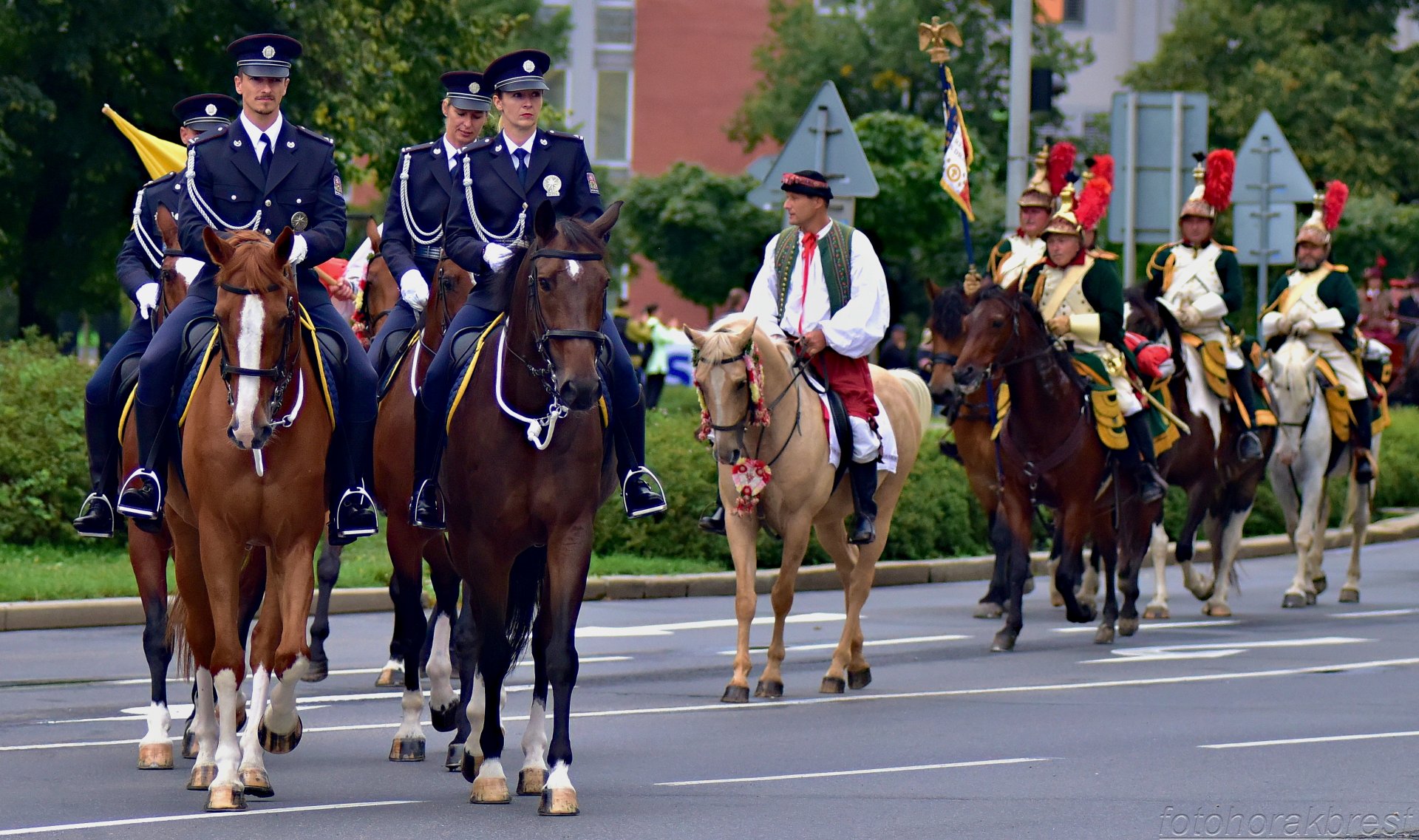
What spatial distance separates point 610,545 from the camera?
19.7 m

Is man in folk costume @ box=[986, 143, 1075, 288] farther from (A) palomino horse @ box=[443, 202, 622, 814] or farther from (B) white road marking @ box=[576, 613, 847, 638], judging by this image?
(A) palomino horse @ box=[443, 202, 622, 814]

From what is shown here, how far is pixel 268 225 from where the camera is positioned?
9.93 metres

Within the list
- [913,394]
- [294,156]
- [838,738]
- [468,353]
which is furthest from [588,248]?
[913,394]

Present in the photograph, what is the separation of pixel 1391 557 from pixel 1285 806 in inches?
607

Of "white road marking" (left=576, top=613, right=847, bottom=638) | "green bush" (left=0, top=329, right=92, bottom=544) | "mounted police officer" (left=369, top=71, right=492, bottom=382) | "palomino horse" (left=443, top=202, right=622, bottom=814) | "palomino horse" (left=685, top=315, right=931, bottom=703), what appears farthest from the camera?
"green bush" (left=0, top=329, right=92, bottom=544)

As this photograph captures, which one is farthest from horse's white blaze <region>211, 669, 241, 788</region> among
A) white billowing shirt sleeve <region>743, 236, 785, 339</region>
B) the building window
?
the building window

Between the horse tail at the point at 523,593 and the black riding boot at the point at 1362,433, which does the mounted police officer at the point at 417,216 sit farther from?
the black riding boot at the point at 1362,433

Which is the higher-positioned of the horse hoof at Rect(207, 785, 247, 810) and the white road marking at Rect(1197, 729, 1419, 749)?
the white road marking at Rect(1197, 729, 1419, 749)

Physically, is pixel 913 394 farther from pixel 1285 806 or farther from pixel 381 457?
pixel 1285 806

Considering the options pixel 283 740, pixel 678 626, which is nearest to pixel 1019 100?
pixel 678 626

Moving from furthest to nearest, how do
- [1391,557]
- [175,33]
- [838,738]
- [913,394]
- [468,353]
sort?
[175,33], [1391,557], [913,394], [838,738], [468,353]

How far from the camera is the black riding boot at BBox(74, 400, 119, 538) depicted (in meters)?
10.6

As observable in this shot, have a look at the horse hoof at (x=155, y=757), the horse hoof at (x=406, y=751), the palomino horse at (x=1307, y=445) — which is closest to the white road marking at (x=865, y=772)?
the horse hoof at (x=406, y=751)

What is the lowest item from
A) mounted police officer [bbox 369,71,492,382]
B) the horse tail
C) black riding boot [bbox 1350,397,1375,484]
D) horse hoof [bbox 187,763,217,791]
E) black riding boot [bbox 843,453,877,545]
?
horse hoof [bbox 187,763,217,791]
